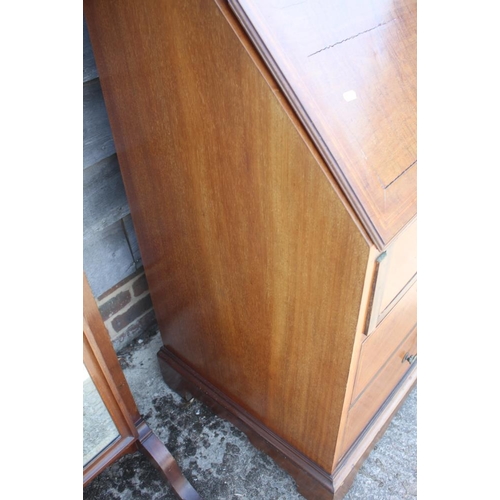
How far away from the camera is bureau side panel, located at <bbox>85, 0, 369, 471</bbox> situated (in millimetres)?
664

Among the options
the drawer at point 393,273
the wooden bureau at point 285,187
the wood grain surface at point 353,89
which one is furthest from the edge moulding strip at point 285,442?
the wood grain surface at point 353,89

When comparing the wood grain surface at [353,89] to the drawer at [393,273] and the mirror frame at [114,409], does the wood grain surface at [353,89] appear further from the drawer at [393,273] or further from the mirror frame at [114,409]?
the mirror frame at [114,409]

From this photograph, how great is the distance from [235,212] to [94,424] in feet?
1.81

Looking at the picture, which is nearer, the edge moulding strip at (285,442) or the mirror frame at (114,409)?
the mirror frame at (114,409)

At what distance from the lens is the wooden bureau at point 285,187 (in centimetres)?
64

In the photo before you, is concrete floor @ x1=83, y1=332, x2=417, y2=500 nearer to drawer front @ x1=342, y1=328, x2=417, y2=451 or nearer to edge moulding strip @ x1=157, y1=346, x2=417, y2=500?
edge moulding strip @ x1=157, y1=346, x2=417, y2=500

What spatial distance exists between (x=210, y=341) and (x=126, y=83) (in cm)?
65

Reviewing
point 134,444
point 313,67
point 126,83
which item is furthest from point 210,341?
point 313,67

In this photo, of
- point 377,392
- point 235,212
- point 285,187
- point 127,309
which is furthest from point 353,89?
point 127,309

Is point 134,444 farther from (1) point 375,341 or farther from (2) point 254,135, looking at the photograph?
(2) point 254,135

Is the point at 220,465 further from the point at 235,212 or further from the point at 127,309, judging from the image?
the point at 235,212

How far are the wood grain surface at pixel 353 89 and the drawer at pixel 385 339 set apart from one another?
0.29 m

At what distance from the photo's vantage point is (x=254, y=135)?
2.24 feet
